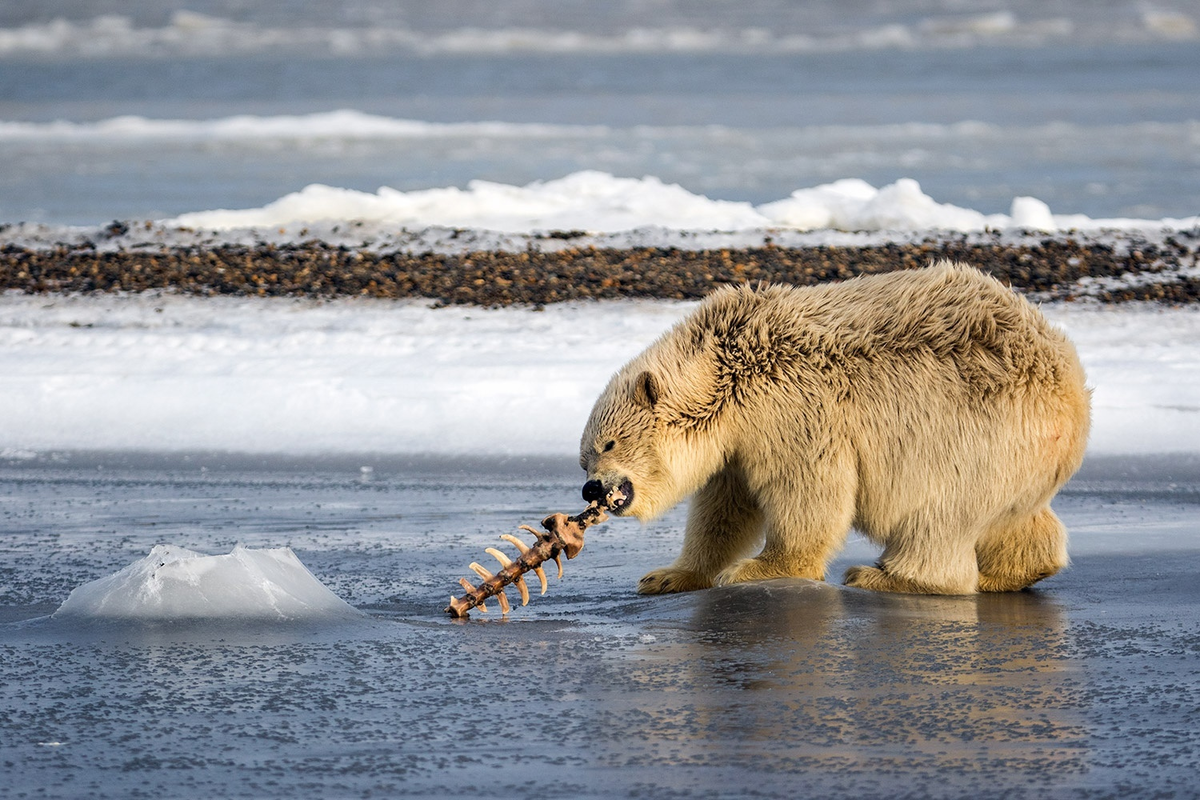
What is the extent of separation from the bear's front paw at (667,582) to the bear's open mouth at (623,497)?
1.30ft

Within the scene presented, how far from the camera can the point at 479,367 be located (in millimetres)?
9711

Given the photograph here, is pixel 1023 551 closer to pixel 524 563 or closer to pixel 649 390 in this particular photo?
pixel 649 390

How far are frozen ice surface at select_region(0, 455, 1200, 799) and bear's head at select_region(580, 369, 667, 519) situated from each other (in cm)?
38

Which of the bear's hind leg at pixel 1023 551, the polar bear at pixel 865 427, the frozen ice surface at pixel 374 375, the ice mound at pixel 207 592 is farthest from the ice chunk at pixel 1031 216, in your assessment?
the ice mound at pixel 207 592

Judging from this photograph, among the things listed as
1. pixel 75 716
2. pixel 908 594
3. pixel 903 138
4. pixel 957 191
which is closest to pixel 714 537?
pixel 908 594

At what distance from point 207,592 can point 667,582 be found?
1.61m

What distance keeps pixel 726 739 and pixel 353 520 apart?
3.36 m

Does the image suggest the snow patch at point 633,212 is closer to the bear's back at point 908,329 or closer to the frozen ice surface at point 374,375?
the frozen ice surface at point 374,375

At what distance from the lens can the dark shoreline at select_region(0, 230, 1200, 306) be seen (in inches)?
512

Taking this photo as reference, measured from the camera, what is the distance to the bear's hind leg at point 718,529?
18.1ft

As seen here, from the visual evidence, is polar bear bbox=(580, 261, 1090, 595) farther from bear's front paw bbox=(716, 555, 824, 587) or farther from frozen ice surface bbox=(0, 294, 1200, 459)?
frozen ice surface bbox=(0, 294, 1200, 459)

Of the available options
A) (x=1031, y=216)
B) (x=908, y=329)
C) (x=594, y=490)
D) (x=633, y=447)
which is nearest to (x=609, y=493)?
(x=594, y=490)

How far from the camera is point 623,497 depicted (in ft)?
16.8

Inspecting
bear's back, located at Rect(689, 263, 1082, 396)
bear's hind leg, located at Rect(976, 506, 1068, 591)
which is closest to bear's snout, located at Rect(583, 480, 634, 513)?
bear's back, located at Rect(689, 263, 1082, 396)
